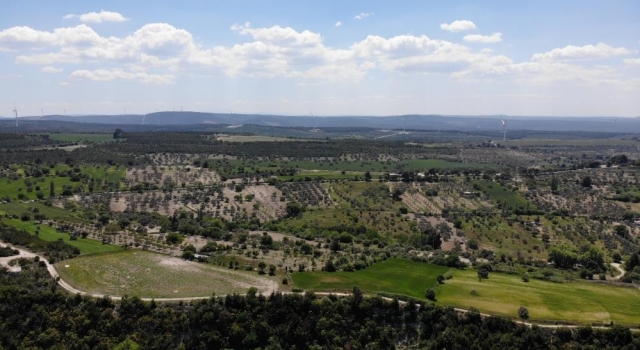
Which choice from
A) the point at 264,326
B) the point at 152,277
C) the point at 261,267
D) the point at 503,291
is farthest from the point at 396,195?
the point at 264,326

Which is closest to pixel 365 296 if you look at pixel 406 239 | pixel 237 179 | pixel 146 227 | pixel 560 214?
pixel 406 239

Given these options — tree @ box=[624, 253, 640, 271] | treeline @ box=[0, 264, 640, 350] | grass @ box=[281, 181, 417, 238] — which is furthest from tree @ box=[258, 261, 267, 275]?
tree @ box=[624, 253, 640, 271]

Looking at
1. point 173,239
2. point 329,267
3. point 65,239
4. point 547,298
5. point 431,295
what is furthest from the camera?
point 173,239

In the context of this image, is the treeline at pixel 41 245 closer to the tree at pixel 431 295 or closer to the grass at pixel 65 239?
the grass at pixel 65 239

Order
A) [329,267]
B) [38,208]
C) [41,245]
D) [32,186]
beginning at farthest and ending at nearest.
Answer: [32,186], [38,208], [41,245], [329,267]

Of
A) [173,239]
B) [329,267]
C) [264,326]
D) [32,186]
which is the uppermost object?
[32,186]

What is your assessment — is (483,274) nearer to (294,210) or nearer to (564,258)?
(564,258)

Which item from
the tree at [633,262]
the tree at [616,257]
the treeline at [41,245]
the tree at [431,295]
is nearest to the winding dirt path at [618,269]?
the tree at [633,262]

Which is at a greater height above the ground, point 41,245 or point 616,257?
point 41,245
